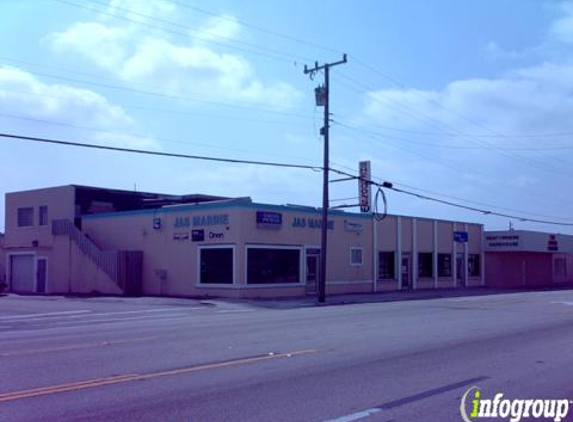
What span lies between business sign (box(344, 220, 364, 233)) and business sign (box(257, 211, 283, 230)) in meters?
6.22

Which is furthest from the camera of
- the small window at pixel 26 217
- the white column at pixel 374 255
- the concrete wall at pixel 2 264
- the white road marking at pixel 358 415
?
the concrete wall at pixel 2 264

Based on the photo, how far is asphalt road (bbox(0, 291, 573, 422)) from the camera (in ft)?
26.8

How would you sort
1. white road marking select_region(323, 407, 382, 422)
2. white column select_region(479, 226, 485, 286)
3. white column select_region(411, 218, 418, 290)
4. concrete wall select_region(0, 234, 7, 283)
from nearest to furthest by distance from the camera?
white road marking select_region(323, 407, 382, 422)
white column select_region(411, 218, 418, 290)
concrete wall select_region(0, 234, 7, 283)
white column select_region(479, 226, 485, 286)

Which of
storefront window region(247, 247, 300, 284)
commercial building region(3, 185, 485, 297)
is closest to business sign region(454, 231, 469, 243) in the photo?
commercial building region(3, 185, 485, 297)

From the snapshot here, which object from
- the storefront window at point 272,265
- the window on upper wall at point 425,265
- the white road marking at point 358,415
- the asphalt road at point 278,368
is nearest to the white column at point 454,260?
the window on upper wall at point 425,265

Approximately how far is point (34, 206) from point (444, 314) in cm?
3191

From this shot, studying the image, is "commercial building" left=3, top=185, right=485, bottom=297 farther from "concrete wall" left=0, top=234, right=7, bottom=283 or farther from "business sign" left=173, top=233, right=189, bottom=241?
"concrete wall" left=0, top=234, right=7, bottom=283

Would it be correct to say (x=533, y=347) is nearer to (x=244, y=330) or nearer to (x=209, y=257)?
(x=244, y=330)

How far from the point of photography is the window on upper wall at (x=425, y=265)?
47.1 metres

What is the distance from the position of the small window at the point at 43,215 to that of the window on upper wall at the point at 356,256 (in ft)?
64.1

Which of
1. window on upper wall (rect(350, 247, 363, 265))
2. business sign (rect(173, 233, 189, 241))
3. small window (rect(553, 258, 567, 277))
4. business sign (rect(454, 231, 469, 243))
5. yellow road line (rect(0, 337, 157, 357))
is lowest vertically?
yellow road line (rect(0, 337, 157, 357))

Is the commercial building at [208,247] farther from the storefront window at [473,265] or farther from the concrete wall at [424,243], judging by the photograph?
the storefront window at [473,265]

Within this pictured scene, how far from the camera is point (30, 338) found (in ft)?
54.3

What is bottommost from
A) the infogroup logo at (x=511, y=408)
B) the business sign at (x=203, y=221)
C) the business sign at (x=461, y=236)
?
the infogroup logo at (x=511, y=408)
